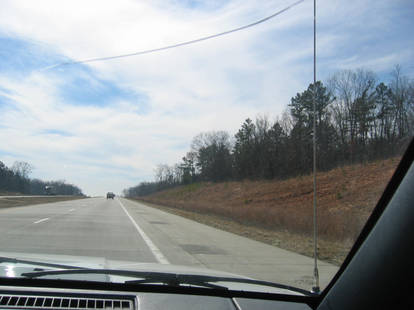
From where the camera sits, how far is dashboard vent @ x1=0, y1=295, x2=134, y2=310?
3184 mm

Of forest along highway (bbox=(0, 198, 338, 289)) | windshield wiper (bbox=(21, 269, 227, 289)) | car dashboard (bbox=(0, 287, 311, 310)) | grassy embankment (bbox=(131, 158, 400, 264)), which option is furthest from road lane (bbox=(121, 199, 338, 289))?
car dashboard (bbox=(0, 287, 311, 310))

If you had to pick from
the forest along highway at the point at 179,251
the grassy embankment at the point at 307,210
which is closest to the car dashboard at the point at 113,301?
the grassy embankment at the point at 307,210

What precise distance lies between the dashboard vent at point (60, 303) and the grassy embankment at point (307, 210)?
7.36 ft

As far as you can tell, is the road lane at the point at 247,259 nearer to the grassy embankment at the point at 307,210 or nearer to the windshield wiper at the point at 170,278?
the grassy embankment at the point at 307,210

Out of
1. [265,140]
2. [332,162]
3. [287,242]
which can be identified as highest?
[265,140]

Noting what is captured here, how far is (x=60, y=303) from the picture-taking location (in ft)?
10.7

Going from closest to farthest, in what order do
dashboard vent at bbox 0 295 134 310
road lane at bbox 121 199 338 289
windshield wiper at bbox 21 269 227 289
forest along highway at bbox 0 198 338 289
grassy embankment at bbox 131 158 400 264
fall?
1. dashboard vent at bbox 0 295 134 310
2. windshield wiper at bbox 21 269 227 289
3. road lane at bbox 121 199 338 289
4. forest along highway at bbox 0 198 338 289
5. grassy embankment at bbox 131 158 400 264

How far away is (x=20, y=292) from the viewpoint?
3328 millimetres

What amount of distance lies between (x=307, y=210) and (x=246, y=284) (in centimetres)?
3112

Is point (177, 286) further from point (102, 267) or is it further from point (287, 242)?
point (287, 242)

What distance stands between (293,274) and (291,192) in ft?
140

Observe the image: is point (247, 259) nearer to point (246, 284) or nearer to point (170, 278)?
point (246, 284)

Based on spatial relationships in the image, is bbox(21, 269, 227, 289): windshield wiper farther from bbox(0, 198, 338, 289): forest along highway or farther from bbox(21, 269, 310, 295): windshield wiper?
bbox(0, 198, 338, 289): forest along highway

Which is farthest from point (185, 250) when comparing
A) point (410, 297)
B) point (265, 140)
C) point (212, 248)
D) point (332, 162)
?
point (265, 140)
